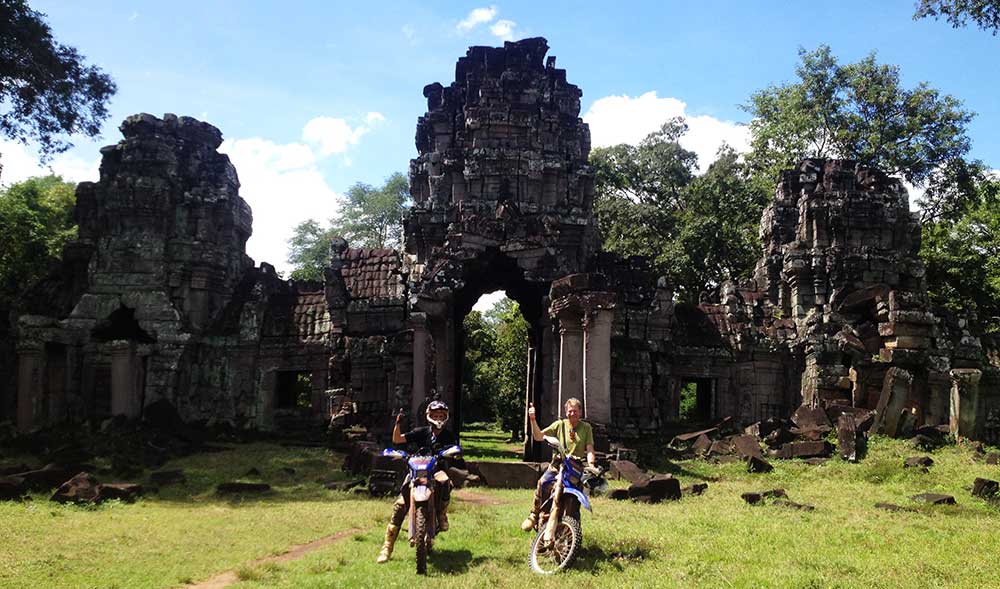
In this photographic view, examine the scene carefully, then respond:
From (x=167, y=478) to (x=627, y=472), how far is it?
7.31 metres

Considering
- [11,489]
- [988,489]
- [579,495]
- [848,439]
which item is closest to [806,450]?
[848,439]

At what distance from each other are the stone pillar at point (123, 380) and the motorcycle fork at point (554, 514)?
14536 mm

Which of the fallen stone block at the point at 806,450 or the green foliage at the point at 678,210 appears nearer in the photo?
the fallen stone block at the point at 806,450

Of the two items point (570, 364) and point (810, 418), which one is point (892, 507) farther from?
point (810, 418)

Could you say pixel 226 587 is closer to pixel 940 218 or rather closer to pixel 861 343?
pixel 861 343

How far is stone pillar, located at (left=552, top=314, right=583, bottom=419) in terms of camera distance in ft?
46.5

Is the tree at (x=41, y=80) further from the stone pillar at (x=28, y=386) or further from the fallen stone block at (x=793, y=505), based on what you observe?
the fallen stone block at (x=793, y=505)

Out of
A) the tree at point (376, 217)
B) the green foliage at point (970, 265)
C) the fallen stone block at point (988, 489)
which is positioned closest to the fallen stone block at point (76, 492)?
the fallen stone block at point (988, 489)

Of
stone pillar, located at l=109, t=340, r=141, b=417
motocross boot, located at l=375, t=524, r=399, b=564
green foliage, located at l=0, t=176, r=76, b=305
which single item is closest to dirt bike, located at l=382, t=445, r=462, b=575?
motocross boot, located at l=375, t=524, r=399, b=564

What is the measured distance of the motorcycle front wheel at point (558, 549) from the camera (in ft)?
21.1

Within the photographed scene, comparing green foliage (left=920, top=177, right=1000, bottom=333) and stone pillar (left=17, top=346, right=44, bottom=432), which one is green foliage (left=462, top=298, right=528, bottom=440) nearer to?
stone pillar (left=17, top=346, right=44, bottom=432)

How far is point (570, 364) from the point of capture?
14.2m

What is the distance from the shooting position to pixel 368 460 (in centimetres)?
1363

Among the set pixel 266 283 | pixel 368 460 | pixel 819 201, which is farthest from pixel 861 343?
pixel 266 283
